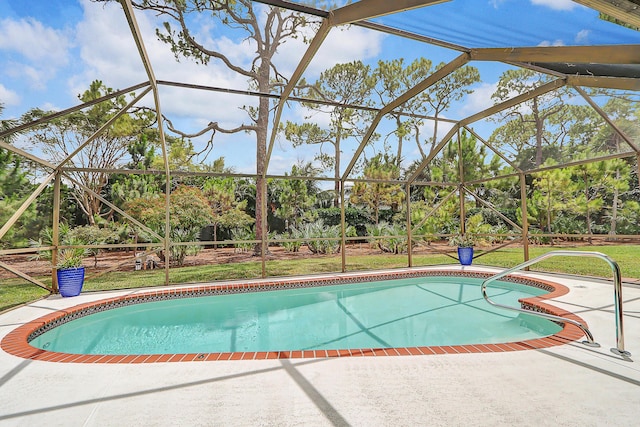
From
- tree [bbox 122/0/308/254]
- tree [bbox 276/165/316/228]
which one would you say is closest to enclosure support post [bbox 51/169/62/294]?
tree [bbox 122/0/308/254]

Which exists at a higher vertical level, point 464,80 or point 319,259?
point 464,80

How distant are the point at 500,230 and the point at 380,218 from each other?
5.06 m

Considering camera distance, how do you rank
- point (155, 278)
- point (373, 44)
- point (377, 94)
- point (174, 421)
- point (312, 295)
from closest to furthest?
point (174, 421) < point (312, 295) < point (373, 44) < point (155, 278) < point (377, 94)

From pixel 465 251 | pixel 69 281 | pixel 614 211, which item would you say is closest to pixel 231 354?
pixel 69 281

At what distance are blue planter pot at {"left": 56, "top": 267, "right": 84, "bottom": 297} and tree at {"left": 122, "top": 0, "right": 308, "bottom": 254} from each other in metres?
3.93

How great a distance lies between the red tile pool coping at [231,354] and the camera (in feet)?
9.96

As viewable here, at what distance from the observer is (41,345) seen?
4004 mm

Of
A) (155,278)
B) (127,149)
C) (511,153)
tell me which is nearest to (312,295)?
(155,278)

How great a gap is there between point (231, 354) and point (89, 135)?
13460mm

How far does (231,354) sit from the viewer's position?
3.10 metres

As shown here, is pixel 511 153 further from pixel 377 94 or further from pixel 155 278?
pixel 155 278

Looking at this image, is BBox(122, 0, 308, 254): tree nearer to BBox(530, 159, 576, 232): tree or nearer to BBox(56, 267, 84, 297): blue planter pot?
BBox(56, 267, 84, 297): blue planter pot

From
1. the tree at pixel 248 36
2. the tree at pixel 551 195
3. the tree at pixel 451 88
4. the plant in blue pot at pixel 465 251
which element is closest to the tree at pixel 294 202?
the tree at pixel 248 36

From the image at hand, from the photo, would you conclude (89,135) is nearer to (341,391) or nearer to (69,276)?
(69,276)
